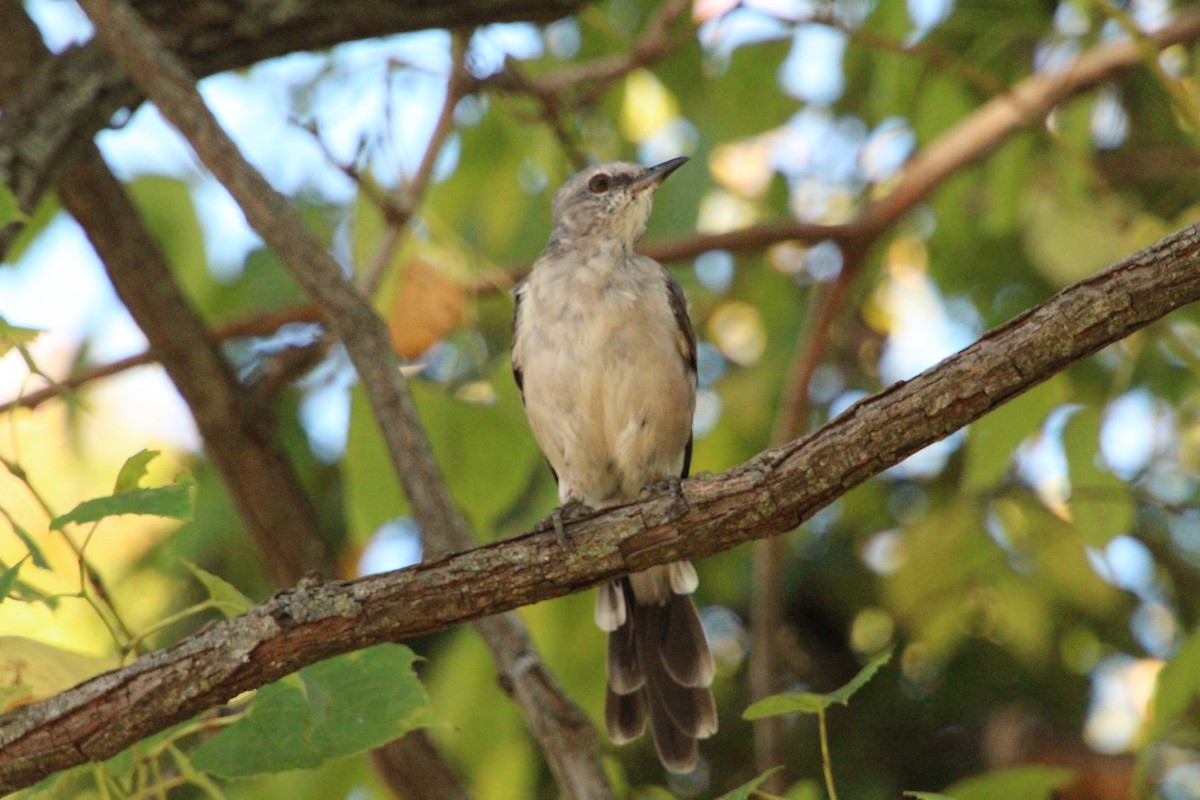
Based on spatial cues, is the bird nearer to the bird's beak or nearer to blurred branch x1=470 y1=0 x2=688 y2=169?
the bird's beak

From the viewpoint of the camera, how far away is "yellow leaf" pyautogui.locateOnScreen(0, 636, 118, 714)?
10.5ft

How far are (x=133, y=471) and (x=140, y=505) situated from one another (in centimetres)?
16

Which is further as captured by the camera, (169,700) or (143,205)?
(143,205)

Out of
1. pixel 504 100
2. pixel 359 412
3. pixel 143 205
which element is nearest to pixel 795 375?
pixel 504 100

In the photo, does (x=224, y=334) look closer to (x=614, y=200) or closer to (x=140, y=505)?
(x=614, y=200)

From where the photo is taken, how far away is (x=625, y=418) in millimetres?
5527

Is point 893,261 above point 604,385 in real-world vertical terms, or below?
above

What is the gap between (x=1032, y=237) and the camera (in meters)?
5.66

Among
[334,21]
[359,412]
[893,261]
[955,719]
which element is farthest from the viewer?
[893,261]

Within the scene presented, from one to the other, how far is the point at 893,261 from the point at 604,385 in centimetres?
337

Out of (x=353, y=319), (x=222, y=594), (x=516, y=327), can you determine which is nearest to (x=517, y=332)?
(x=516, y=327)

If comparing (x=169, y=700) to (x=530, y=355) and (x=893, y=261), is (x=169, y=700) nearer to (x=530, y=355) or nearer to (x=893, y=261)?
(x=530, y=355)

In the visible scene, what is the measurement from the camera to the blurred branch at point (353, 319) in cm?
451

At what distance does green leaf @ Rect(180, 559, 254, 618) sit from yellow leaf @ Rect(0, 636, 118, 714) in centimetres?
42
